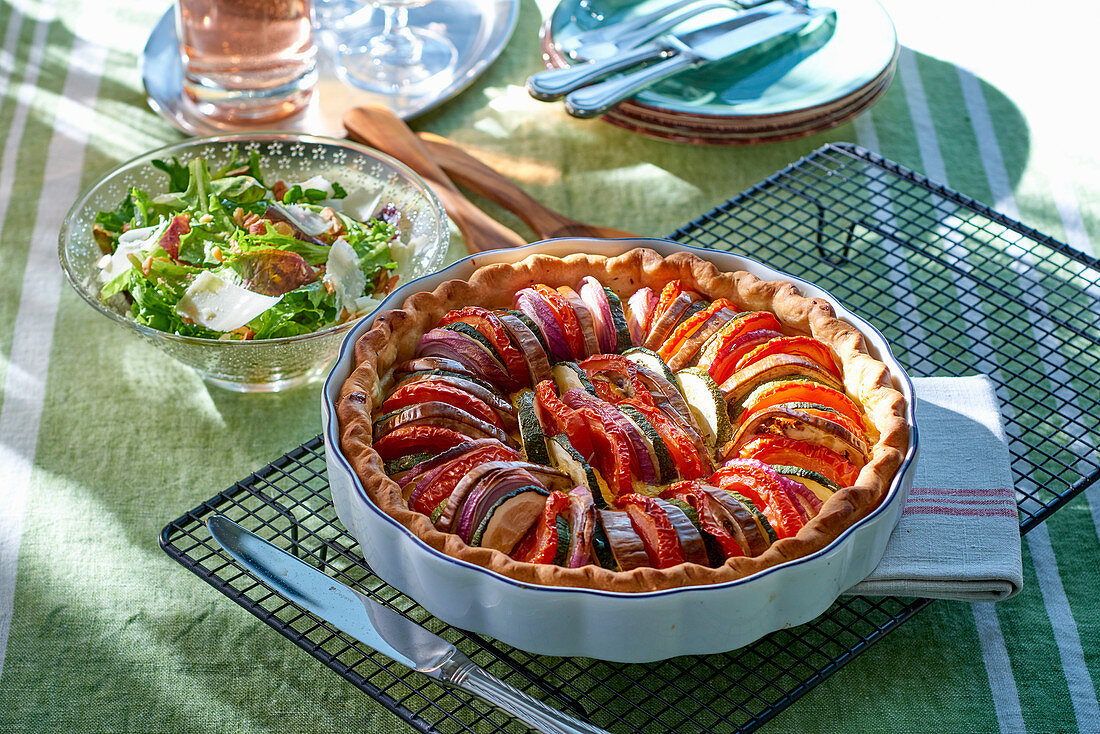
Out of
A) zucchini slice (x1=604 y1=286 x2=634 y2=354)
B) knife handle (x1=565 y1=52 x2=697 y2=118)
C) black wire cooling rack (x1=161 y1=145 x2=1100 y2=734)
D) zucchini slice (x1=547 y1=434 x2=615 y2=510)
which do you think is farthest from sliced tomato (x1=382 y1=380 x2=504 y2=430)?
knife handle (x1=565 y1=52 x2=697 y2=118)

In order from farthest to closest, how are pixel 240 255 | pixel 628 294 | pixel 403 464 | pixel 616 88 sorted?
pixel 616 88, pixel 240 255, pixel 628 294, pixel 403 464

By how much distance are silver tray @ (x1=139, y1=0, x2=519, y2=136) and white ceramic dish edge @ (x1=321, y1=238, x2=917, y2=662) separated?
2430 millimetres

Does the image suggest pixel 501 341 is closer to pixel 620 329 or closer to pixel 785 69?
pixel 620 329

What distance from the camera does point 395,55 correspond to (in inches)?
185

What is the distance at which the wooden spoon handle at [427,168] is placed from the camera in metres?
3.70

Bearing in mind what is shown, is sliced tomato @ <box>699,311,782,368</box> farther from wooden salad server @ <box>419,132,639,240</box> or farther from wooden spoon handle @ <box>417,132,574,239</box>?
wooden spoon handle @ <box>417,132,574,239</box>

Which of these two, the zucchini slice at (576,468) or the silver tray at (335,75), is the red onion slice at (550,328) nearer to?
the zucchini slice at (576,468)

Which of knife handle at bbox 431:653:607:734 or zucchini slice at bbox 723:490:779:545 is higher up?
zucchini slice at bbox 723:490:779:545

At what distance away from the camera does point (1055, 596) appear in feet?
9.02

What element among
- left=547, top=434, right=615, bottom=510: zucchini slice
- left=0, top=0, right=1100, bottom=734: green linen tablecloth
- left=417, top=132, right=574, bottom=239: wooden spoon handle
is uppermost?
left=547, top=434, right=615, bottom=510: zucchini slice

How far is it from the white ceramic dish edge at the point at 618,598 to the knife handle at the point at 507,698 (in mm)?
93

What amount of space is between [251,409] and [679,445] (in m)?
1.54

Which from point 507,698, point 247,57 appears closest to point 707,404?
point 507,698

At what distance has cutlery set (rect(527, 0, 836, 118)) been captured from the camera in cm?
380
